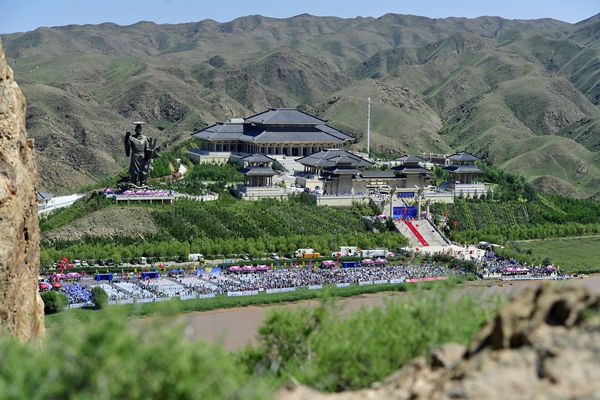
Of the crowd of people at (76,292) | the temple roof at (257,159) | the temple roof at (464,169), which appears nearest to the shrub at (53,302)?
the crowd of people at (76,292)

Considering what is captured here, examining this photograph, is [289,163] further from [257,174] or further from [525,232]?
[525,232]

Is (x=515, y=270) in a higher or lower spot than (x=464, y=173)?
lower

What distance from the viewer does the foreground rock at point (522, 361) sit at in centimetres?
1611


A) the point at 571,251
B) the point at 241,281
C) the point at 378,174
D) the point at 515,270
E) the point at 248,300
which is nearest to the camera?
the point at 248,300

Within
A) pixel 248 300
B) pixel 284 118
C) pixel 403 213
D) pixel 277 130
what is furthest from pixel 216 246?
pixel 284 118

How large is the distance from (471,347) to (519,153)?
417 ft

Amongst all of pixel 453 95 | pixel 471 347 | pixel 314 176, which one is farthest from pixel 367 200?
pixel 453 95

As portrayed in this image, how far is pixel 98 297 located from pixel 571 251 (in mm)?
41601

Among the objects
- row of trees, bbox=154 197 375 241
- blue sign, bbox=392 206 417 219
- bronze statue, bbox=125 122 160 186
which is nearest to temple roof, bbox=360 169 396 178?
row of trees, bbox=154 197 375 241

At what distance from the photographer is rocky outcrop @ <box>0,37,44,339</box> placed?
82.3 ft

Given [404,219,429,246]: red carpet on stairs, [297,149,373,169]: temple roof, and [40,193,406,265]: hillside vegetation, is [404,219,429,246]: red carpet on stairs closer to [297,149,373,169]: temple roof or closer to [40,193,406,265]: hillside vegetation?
[40,193,406,265]: hillside vegetation

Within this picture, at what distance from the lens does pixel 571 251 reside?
7488 cm

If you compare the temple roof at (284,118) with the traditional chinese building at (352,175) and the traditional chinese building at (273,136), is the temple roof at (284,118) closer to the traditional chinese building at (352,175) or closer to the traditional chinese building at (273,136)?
the traditional chinese building at (273,136)

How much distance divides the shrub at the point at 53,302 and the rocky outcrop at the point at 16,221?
22457mm
